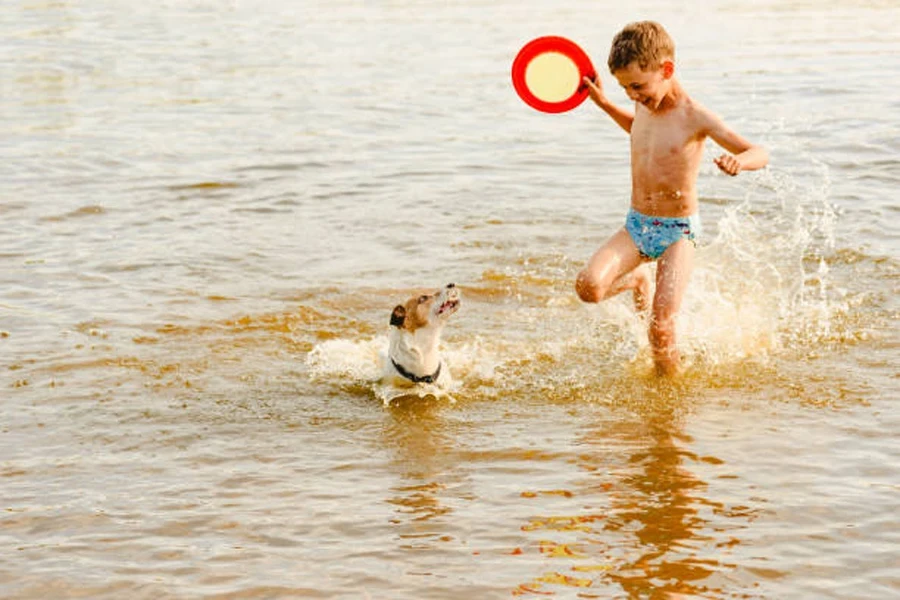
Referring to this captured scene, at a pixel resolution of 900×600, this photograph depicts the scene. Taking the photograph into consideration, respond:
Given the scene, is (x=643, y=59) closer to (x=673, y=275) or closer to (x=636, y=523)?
(x=673, y=275)

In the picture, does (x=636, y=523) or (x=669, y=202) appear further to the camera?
(x=669, y=202)

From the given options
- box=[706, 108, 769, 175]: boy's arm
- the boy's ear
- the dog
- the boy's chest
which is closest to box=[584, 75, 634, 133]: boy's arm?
the boy's chest

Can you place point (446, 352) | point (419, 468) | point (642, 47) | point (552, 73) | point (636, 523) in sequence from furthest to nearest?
point (446, 352) < point (552, 73) < point (642, 47) < point (419, 468) < point (636, 523)

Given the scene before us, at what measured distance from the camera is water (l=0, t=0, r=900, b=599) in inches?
212

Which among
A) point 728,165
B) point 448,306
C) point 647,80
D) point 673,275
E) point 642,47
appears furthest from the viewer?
point 673,275

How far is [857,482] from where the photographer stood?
19.6 ft

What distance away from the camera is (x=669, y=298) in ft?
24.1

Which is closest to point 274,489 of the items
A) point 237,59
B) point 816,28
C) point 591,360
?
point 591,360

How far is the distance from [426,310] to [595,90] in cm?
160

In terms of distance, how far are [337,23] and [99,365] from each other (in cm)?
1451

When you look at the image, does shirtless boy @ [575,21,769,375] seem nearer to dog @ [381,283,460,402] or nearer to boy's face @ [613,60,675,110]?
boy's face @ [613,60,675,110]

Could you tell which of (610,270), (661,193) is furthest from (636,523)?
(661,193)

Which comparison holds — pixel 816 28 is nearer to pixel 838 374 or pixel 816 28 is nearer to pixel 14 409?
pixel 838 374

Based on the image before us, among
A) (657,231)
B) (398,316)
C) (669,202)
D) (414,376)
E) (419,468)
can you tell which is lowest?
(419,468)
